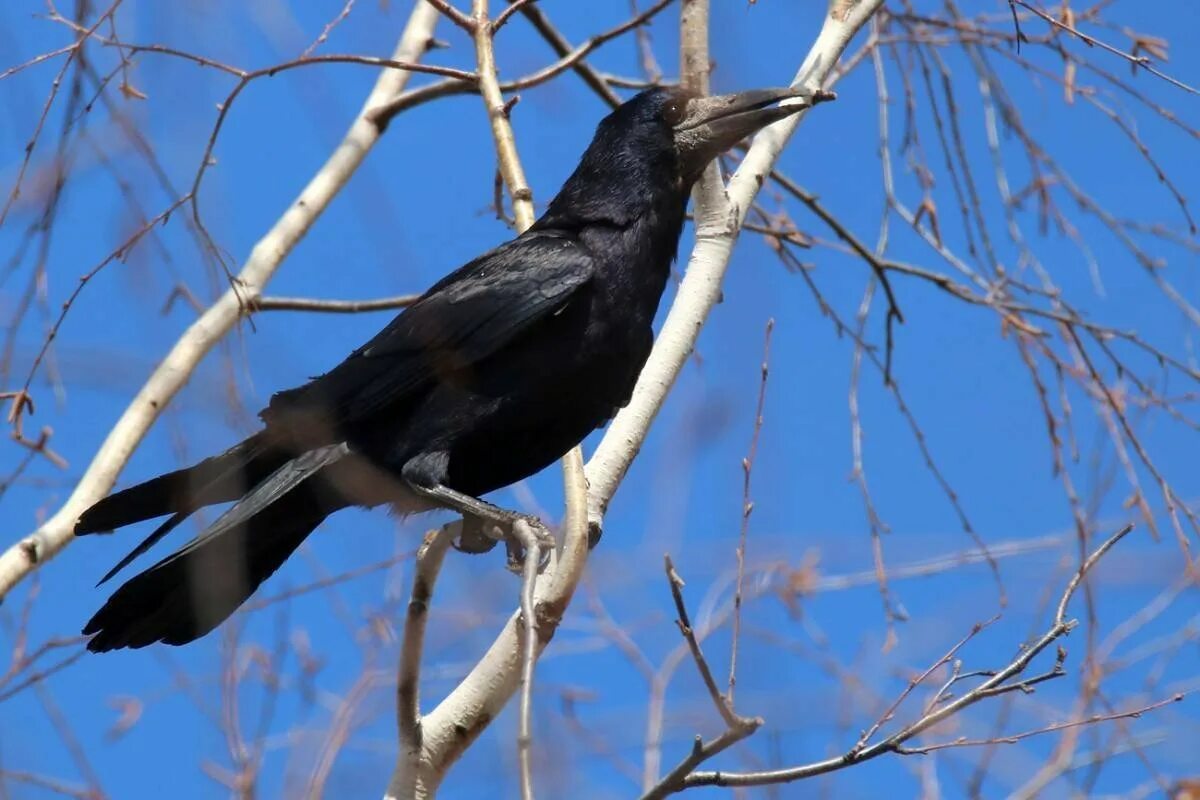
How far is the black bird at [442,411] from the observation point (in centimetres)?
409

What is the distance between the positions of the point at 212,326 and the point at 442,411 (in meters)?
1.06

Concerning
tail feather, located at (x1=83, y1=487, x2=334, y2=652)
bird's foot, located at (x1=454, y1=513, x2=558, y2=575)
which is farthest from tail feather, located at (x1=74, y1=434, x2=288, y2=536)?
bird's foot, located at (x1=454, y1=513, x2=558, y2=575)

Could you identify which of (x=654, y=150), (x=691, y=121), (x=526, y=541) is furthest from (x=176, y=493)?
(x=691, y=121)

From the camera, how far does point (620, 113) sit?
508 centimetres

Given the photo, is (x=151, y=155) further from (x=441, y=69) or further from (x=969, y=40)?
(x=969, y=40)

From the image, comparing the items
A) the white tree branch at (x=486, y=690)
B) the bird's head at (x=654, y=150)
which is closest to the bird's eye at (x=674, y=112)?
the bird's head at (x=654, y=150)

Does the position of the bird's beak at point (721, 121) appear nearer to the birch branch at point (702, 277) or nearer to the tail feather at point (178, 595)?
the birch branch at point (702, 277)

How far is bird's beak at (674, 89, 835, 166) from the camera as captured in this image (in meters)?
4.61

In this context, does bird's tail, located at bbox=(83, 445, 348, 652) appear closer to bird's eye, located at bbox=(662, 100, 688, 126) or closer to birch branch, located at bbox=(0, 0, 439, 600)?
birch branch, located at bbox=(0, 0, 439, 600)

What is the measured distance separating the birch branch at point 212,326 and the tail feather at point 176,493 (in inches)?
12.8

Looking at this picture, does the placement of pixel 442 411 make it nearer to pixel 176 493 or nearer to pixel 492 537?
pixel 492 537

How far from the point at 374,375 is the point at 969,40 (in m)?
2.45

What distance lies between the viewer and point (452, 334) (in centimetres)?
443

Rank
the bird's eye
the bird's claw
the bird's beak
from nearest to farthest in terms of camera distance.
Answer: the bird's claw, the bird's beak, the bird's eye
